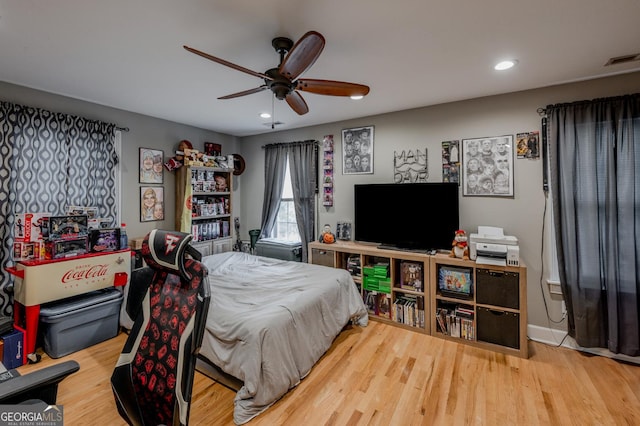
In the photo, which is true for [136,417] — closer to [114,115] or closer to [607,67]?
[114,115]

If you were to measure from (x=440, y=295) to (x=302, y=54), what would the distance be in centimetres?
263

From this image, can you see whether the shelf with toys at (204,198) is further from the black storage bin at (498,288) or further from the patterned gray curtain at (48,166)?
the black storage bin at (498,288)

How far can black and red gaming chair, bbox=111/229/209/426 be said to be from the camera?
112 cm

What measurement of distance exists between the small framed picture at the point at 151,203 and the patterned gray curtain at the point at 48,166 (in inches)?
13.8

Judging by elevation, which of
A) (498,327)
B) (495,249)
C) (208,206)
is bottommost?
(498,327)

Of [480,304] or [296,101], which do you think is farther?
[480,304]

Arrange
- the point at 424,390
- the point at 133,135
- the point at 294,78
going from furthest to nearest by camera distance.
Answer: the point at 133,135 < the point at 424,390 < the point at 294,78

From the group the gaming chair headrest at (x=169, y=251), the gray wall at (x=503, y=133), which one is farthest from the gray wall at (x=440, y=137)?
the gaming chair headrest at (x=169, y=251)

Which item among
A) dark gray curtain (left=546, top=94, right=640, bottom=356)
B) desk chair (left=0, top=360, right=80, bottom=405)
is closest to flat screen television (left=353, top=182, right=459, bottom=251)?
dark gray curtain (left=546, top=94, right=640, bottom=356)

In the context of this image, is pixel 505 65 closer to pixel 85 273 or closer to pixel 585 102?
pixel 585 102

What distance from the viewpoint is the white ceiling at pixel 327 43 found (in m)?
1.61

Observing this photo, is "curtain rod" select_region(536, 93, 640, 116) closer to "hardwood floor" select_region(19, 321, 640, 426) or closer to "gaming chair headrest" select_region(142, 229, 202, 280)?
"hardwood floor" select_region(19, 321, 640, 426)

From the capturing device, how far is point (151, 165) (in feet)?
12.3

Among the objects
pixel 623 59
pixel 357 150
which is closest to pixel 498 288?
pixel 623 59
